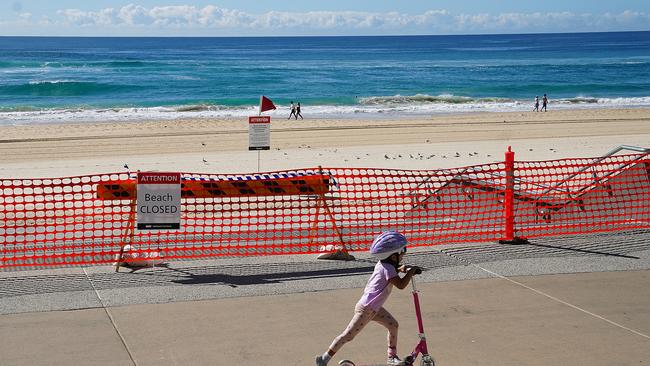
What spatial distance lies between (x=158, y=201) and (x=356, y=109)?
40.3 m

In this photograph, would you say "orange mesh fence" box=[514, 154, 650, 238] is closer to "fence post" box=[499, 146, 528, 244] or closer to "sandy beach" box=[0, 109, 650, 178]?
"fence post" box=[499, 146, 528, 244]

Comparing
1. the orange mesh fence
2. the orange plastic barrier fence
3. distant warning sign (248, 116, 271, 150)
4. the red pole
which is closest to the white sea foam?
distant warning sign (248, 116, 271, 150)

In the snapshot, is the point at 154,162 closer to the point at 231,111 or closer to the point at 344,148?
the point at 344,148

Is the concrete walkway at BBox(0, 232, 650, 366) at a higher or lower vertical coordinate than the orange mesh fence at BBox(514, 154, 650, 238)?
lower

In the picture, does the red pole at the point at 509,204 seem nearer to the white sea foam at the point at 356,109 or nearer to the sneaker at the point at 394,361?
the sneaker at the point at 394,361

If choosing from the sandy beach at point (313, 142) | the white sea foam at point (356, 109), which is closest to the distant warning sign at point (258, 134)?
the sandy beach at point (313, 142)

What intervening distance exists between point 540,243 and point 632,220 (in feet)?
6.60

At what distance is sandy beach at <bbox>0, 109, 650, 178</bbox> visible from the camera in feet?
76.2

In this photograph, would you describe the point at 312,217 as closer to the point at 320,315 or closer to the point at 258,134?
the point at 258,134

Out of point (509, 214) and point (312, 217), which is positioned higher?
point (509, 214)

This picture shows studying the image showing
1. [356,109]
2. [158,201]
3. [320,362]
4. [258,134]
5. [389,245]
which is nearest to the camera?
[389,245]

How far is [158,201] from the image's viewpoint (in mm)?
10234

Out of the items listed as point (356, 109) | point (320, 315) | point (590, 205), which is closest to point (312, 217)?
point (590, 205)

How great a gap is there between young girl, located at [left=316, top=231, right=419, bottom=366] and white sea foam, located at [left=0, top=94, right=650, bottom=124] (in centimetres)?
3844
